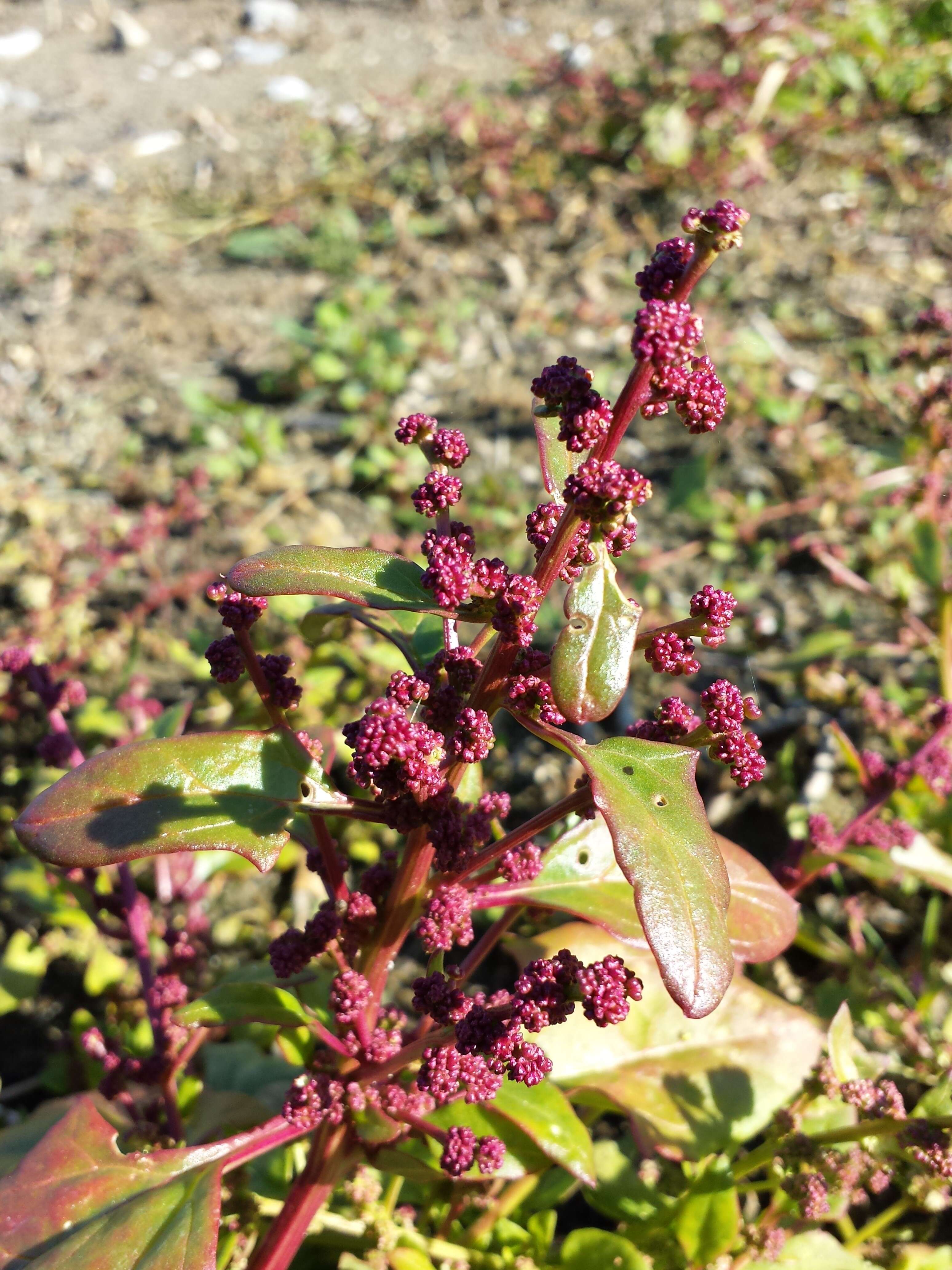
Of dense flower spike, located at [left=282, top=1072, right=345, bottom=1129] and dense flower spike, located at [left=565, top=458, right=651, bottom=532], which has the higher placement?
dense flower spike, located at [left=565, top=458, right=651, bottom=532]

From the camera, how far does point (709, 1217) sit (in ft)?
6.36

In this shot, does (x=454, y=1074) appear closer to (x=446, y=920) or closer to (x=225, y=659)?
(x=446, y=920)

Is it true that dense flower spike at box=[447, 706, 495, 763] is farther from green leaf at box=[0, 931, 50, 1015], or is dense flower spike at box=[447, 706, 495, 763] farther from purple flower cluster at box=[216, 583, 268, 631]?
green leaf at box=[0, 931, 50, 1015]

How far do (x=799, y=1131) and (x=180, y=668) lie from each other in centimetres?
262

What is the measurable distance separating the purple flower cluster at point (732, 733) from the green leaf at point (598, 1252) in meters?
1.14

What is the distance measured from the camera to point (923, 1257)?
2.10 meters

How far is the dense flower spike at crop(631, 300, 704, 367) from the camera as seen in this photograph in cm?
108

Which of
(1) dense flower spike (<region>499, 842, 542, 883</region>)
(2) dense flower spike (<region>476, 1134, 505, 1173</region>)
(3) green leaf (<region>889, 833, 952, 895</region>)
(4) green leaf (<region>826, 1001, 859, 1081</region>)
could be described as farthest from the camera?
(3) green leaf (<region>889, 833, 952, 895</region>)

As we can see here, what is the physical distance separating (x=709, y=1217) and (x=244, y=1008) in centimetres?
103

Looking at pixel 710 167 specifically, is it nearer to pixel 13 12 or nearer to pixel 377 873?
pixel 377 873

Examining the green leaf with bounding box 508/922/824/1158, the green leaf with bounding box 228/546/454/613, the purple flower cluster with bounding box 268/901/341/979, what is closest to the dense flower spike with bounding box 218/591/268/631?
the green leaf with bounding box 228/546/454/613

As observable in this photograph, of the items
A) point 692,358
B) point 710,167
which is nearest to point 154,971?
point 692,358

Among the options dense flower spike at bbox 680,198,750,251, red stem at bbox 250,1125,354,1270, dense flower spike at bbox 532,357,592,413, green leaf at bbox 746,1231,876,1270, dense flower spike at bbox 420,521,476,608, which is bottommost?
green leaf at bbox 746,1231,876,1270

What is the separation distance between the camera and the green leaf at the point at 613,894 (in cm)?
165
